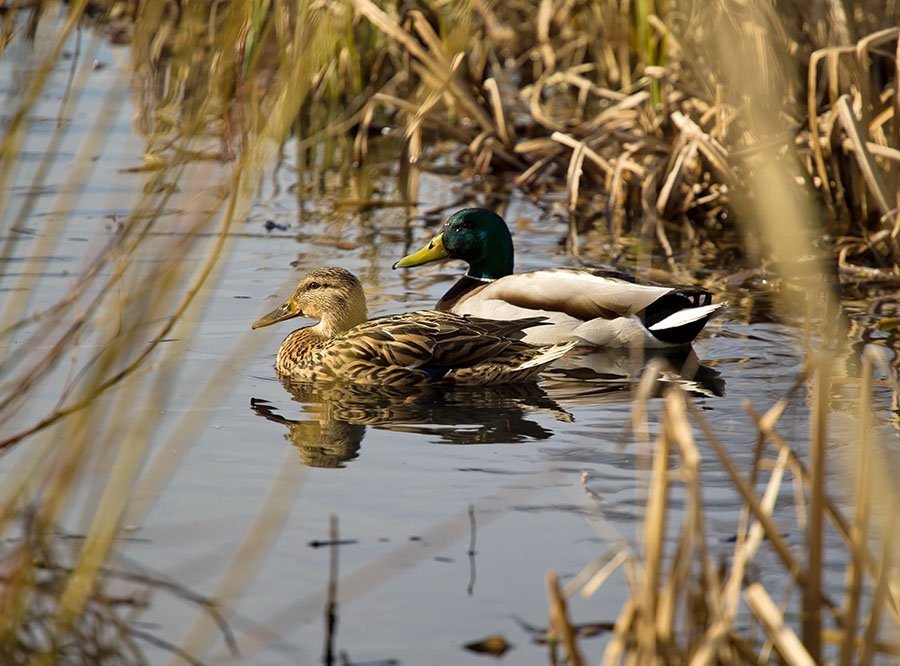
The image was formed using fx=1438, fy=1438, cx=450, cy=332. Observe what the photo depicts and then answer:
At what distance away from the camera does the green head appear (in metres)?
8.45

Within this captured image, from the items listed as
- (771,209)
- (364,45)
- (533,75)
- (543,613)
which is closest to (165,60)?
(364,45)

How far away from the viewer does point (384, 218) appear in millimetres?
10227

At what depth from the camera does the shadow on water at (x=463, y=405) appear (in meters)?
5.98

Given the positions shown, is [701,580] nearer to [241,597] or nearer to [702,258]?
[241,597]

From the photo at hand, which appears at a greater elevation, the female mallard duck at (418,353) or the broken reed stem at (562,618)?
the broken reed stem at (562,618)

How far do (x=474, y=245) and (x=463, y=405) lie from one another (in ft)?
6.74

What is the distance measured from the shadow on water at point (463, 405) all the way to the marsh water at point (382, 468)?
0.7 inches

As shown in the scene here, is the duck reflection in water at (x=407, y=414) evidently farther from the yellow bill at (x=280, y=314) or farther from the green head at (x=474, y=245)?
the green head at (x=474, y=245)

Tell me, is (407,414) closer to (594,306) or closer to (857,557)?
(594,306)

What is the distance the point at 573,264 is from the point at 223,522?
15.4 ft

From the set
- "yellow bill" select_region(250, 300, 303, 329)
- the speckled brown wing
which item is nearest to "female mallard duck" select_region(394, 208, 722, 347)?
the speckled brown wing

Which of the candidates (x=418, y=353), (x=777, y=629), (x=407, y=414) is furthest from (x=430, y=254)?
(x=777, y=629)

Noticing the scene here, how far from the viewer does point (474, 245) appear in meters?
8.51

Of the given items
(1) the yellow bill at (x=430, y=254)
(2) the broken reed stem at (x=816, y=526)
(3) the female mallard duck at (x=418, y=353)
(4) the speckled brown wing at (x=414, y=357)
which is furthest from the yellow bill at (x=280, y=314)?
(2) the broken reed stem at (x=816, y=526)
